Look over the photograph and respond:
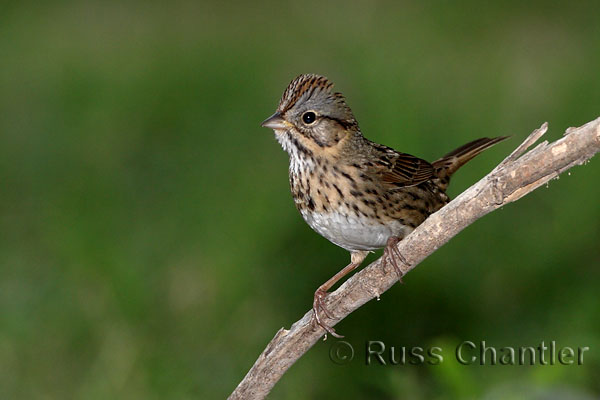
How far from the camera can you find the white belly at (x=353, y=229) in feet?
14.2

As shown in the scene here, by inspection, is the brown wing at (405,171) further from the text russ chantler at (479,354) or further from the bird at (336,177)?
the text russ chantler at (479,354)

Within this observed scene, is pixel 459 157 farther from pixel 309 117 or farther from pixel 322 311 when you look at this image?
pixel 322 311

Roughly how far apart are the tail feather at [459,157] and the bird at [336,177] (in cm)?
44

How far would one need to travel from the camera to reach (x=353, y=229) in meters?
4.34

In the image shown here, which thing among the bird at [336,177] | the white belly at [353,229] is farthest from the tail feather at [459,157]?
the white belly at [353,229]

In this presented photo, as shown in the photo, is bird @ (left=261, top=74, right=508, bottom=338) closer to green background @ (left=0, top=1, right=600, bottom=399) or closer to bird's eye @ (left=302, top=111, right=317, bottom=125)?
bird's eye @ (left=302, top=111, right=317, bottom=125)

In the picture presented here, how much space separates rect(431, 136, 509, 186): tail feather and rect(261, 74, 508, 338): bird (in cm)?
44

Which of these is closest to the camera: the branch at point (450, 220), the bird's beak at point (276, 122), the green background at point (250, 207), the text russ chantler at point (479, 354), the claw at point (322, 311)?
the branch at point (450, 220)

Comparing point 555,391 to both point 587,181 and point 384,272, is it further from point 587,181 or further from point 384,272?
point 587,181

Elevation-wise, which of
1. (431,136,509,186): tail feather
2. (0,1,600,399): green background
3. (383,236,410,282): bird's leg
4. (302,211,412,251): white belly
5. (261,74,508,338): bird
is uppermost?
(0,1,600,399): green background

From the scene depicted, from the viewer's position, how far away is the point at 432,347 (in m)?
5.14

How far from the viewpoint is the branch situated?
336cm

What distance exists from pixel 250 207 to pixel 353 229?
2605 mm

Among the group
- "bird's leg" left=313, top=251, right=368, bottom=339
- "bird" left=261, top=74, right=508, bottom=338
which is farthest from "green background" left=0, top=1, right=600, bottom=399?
"bird" left=261, top=74, right=508, bottom=338
